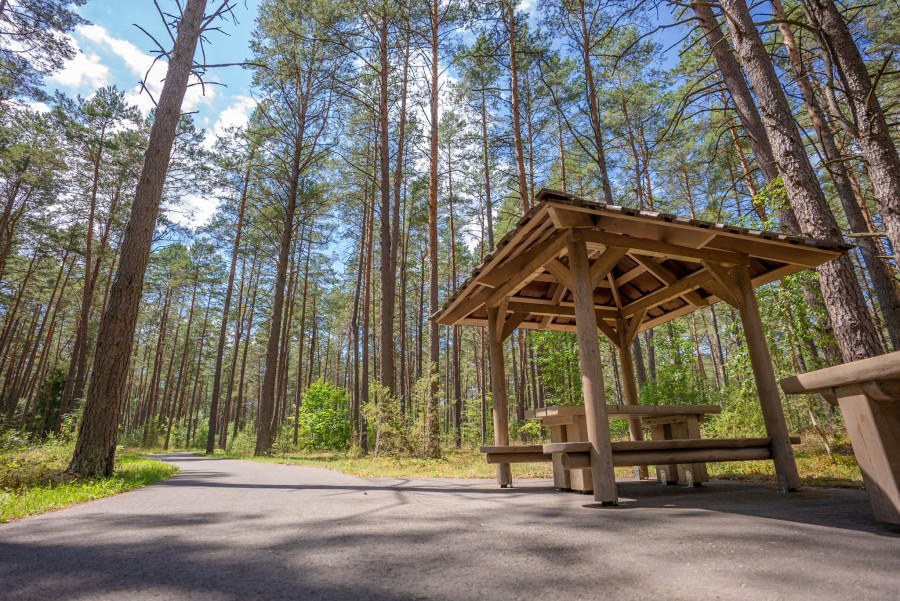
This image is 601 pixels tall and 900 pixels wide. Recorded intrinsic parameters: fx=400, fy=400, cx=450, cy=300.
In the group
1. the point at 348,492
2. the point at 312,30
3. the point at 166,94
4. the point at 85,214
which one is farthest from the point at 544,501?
the point at 85,214

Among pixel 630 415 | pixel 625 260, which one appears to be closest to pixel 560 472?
pixel 630 415

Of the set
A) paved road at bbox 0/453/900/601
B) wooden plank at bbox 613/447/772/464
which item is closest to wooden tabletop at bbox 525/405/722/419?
wooden plank at bbox 613/447/772/464

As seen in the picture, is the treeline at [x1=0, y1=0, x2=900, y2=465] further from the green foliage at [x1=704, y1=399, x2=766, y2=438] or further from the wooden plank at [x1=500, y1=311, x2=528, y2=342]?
the wooden plank at [x1=500, y1=311, x2=528, y2=342]

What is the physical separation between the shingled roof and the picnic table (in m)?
1.69

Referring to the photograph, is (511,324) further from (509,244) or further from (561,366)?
(561,366)

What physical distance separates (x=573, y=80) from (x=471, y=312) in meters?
12.1

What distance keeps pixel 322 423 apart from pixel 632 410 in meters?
17.3

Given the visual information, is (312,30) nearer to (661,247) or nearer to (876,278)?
(661,247)

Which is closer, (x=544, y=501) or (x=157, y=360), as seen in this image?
(x=544, y=501)

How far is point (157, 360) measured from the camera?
3134 centimetres

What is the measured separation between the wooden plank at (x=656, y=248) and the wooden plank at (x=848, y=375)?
A: 210 cm

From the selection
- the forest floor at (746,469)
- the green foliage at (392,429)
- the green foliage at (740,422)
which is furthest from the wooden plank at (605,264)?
the green foliage at (392,429)

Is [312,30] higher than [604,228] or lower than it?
higher

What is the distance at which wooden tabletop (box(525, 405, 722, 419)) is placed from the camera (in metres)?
4.91
